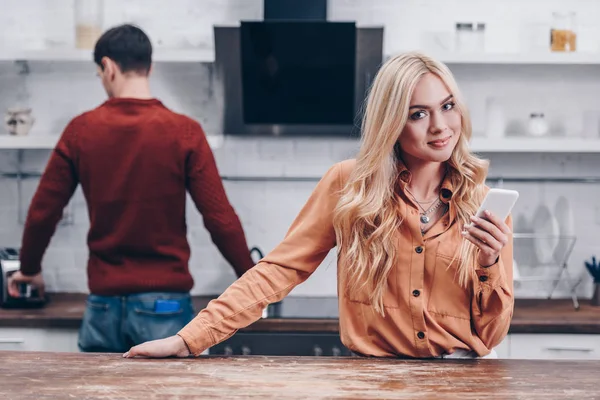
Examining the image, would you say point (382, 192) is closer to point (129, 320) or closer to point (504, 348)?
point (129, 320)

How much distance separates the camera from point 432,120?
5.40ft

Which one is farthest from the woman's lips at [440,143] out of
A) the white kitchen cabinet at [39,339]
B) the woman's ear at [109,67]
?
the white kitchen cabinet at [39,339]

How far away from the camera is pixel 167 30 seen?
3.31 meters

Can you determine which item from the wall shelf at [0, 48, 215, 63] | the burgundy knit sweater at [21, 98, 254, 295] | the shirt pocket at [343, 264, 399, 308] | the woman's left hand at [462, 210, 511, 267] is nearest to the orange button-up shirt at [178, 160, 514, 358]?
the shirt pocket at [343, 264, 399, 308]

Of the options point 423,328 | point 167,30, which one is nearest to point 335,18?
point 167,30

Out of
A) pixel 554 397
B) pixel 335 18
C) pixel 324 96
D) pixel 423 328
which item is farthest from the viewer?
pixel 335 18

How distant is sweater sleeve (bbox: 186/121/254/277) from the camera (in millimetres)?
2461

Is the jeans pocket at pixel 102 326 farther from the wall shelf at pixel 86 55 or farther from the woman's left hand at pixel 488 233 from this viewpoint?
the woman's left hand at pixel 488 233

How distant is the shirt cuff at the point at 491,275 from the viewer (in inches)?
63.1

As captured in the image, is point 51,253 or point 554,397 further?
point 51,253

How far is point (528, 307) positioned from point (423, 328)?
1.49m

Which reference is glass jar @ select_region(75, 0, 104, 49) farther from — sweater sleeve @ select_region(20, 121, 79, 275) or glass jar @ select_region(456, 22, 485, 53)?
glass jar @ select_region(456, 22, 485, 53)

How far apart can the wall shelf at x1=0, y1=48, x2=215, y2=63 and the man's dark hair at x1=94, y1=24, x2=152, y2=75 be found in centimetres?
46

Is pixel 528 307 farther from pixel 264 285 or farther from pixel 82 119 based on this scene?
pixel 82 119
